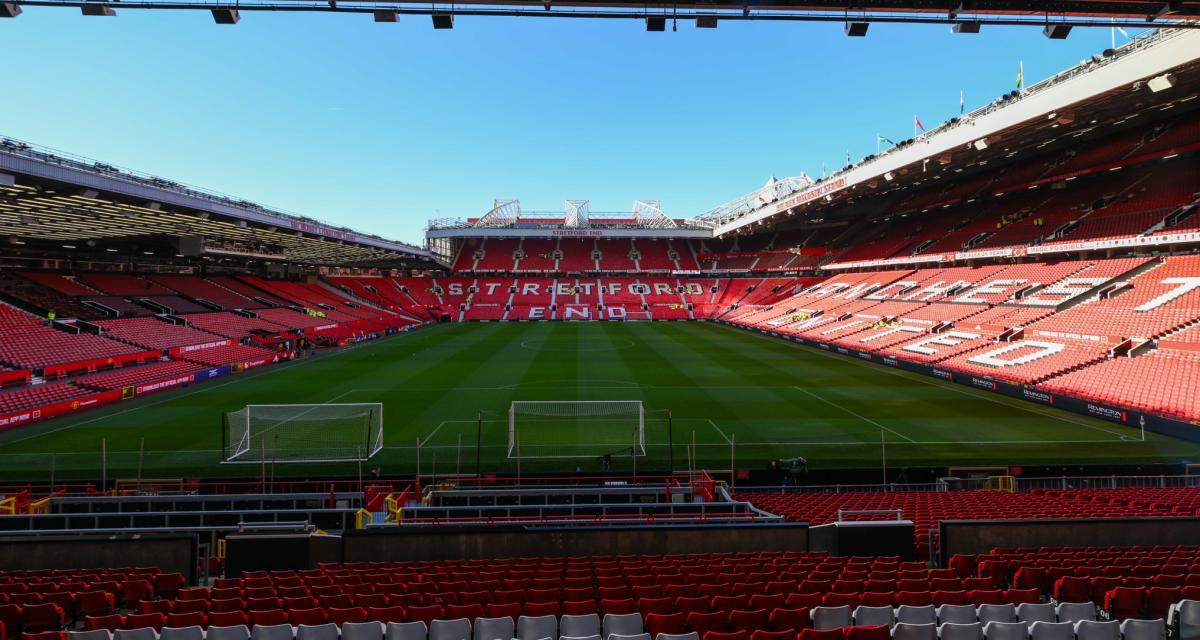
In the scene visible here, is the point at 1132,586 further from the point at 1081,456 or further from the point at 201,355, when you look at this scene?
the point at 201,355

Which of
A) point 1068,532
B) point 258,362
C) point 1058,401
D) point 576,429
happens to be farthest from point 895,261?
point 258,362

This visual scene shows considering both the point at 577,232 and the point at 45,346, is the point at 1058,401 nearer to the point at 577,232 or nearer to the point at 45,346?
the point at 45,346

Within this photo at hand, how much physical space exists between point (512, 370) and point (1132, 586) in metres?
27.9

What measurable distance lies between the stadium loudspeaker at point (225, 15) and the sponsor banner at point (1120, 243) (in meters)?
38.6

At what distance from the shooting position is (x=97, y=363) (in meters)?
26.9

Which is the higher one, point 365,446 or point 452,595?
point 452,595

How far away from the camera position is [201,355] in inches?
1288

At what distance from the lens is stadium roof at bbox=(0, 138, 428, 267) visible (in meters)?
19.3

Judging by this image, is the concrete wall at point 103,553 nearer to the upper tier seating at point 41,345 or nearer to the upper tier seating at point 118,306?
the upper tier seating at point 41,345

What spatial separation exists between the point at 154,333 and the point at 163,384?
25.6 ft

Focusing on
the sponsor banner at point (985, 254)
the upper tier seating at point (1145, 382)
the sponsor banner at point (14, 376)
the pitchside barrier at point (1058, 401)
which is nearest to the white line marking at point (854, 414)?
the pitchside barrier at point (1058, 401)

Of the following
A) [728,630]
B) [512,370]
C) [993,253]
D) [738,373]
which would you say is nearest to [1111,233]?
[993,253]

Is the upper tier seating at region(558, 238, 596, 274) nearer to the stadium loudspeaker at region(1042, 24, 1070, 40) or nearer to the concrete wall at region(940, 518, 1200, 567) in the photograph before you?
the stadium loudspeaker at region(1042, 24, 1070, 40)

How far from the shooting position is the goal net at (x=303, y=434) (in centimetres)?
1648
